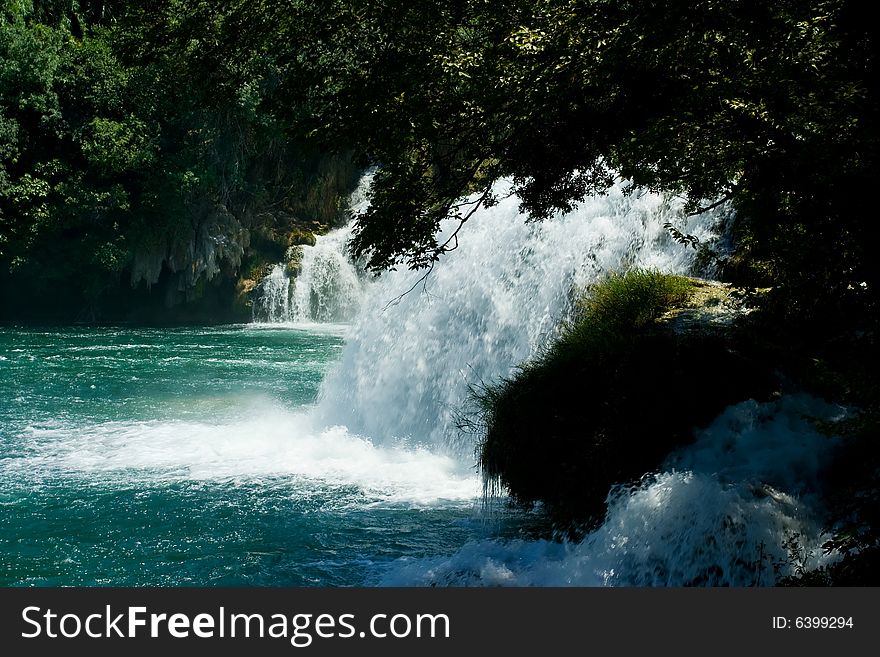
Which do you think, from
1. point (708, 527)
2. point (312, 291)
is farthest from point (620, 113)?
point (312, 291)

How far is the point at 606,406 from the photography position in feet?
21.7

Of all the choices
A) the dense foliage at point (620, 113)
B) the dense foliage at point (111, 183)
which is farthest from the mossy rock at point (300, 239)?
the dense foliage at point (620, 113)

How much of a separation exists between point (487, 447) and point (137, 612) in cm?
344

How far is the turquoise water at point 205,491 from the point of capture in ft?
23.0

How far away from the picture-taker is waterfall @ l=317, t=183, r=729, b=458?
9.70 meters

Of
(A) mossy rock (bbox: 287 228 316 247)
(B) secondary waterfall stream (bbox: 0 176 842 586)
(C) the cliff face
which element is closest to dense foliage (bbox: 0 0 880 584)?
(B) secondary waterfall stream (bbox: 0 176 842 586)

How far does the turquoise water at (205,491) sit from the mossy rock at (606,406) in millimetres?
926

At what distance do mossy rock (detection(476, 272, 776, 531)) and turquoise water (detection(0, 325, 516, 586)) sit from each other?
3.04ft

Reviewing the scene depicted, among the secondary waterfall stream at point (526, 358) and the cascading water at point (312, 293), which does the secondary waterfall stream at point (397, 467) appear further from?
the cascading water at point (312, 293)

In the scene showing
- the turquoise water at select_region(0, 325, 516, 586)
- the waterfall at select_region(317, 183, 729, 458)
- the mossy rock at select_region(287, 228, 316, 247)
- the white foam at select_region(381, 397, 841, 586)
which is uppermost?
the mossy rock at select_region(287, 228, 316, 247)

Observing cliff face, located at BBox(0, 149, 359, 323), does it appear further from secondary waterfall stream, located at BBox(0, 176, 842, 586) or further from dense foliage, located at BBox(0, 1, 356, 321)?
secondary waterfall stream, located at BBox(0, 176, 842, 586)

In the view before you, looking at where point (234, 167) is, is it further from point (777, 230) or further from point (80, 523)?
point (777, 230)

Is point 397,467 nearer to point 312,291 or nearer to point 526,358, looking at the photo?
point 526,358

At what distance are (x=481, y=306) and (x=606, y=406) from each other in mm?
4219
